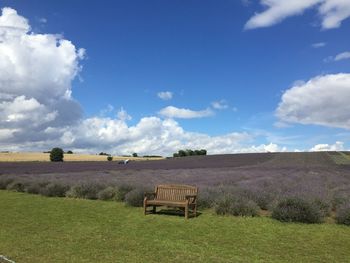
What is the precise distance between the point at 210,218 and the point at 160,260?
4160 millimetres

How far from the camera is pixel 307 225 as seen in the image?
10320 mm

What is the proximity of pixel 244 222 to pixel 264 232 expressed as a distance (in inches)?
41.6

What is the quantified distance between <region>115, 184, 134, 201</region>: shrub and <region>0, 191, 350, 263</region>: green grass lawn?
2.75 metres

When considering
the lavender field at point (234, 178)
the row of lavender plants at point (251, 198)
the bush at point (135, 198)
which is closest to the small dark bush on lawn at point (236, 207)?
the row of lavender plants at point (251, 198)

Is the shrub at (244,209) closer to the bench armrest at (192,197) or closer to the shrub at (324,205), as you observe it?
the bench armrest at (192,197)

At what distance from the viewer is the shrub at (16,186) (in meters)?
20.5

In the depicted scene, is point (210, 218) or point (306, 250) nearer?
point (306, 250)

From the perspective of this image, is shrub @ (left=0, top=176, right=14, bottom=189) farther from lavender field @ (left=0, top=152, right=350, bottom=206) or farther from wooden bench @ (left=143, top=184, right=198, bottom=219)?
wooden bench @ (left=143, top=184, right=198, bottom=219)

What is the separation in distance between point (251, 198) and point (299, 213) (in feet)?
8.78

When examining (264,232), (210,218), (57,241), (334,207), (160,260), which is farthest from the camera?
(334,207)

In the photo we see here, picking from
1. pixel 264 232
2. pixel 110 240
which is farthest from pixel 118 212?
pixel 264 232

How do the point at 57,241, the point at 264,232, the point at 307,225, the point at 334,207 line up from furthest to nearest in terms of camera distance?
1. the point at 334,207
2. the point at 307,225
3. the point at 264,232
4. the point at 57,241

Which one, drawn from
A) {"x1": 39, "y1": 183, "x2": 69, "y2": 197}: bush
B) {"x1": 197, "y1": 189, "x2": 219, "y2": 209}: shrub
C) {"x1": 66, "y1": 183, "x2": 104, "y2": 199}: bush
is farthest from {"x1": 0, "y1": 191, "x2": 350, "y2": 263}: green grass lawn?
{"x1": 39, "y1": 183, "x2": 69, "y2": 197}: bush

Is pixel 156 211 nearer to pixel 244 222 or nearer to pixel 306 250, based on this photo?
pixel 244 222
